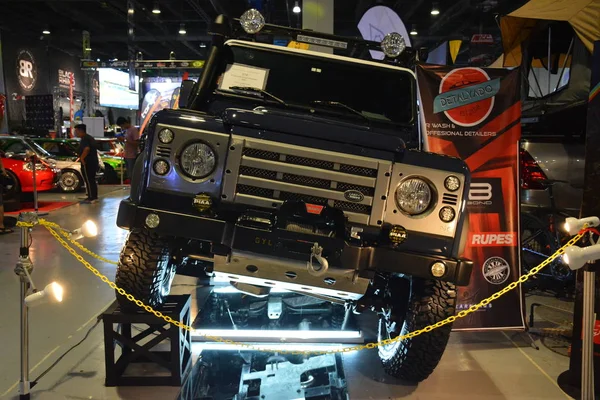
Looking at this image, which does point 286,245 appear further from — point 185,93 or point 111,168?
point 111,168

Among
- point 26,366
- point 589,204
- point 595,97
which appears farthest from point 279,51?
point 26,366

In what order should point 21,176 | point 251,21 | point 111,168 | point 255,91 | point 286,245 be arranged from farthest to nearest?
point 111,168 → point 21,176 → point 251,21 → point 255,91 → point 286,245

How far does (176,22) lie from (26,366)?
76.2ft

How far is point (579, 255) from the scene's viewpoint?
2580mm

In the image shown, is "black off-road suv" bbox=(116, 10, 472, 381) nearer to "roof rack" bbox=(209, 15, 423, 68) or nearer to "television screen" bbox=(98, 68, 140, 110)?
"roof rack" bbox=(209, 15, 423, 68)

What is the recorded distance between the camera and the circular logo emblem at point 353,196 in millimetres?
2799

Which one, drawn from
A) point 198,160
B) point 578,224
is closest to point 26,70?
point 198,160

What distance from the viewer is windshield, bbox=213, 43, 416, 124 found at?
3.84 meters

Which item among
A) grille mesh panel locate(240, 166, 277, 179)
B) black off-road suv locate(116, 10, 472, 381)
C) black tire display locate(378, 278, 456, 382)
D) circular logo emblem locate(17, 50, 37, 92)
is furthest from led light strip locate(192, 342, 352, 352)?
circular logo emblem locate(17, 50, 37, 92)

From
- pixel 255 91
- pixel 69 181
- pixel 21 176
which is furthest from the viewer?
pixel 69 181

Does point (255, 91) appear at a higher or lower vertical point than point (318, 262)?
higher

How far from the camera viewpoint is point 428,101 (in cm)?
396

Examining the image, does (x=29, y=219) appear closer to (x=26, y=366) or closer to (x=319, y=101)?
(x=26, y=366)

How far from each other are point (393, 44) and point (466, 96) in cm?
74
